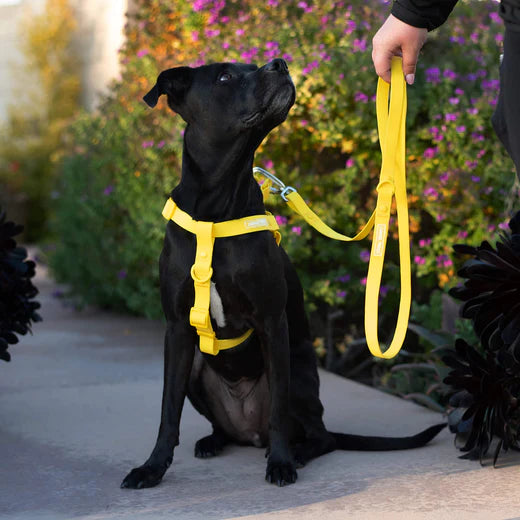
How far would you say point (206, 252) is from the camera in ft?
9.38

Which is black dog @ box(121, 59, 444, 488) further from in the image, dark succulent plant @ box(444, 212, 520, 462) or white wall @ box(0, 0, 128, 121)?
white wall @ box(0, 0, 128, 121)

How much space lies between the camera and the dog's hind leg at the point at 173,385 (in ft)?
9.79

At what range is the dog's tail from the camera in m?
3.29

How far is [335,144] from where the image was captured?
479cm

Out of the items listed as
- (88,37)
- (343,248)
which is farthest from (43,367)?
(88,37)

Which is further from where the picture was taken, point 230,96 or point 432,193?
point 432,193

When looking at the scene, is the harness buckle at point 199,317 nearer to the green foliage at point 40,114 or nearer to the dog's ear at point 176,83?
the dog's ear at point 176,83

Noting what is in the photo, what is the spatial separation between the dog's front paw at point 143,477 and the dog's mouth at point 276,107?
4.05ft

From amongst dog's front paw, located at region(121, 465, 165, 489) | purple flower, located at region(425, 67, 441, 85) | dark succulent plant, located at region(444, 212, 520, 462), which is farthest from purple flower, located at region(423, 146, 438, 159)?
dog's front paw, located at region(121, 465, 165, 489)

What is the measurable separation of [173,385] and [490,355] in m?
1.13

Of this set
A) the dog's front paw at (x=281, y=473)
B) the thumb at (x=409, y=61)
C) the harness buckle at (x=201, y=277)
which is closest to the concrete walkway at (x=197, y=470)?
the dog's front paw at (x=281, y=473)

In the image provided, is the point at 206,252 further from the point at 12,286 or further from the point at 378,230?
the point at 12,286

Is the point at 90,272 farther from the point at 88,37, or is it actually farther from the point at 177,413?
the point at 88,37

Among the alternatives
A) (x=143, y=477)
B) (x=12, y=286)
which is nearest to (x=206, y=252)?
(x=143, y=477)
